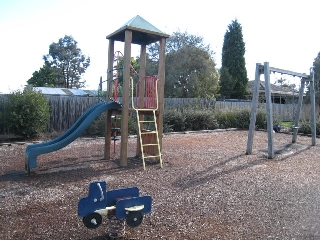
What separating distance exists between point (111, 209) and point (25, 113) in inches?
321

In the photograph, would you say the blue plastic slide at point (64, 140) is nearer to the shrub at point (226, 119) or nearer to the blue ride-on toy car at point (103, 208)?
the blue ride-on toy car at point (103, 208)

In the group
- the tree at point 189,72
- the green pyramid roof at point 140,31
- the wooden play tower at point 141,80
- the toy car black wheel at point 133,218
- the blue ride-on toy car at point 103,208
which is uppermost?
the tree at point 189,72

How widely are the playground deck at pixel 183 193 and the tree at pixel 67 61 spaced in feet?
124

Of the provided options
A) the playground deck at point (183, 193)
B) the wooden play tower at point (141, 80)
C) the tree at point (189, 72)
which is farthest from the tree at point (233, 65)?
the wooden play tower at point (141, 80)

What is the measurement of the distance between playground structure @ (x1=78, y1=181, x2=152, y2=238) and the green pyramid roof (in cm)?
414

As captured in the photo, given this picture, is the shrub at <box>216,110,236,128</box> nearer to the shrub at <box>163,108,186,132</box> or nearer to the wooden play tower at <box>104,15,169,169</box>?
the shrub at <box>163,108,186,132</box>

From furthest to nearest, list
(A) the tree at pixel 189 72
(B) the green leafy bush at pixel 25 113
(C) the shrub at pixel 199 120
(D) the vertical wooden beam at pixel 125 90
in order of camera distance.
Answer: (A) the tree at pixel 189 72 → (C) the shrub at pixel 199 120 → (B) the green leafy bush at pixel 25 113 → (D) the vertical wooden beam at pixel 125 90

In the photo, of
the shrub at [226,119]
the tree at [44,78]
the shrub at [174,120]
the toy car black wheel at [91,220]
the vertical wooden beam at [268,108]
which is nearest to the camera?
the toy car black wheel at [91,220]

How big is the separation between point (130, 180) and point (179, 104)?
10.8 metres

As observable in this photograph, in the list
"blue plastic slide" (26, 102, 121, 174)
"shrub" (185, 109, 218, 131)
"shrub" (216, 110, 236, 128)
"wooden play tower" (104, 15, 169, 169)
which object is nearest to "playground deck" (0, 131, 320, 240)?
"blue plastic slide" (26, 102, 121, 174)

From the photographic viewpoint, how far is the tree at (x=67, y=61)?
139 ft

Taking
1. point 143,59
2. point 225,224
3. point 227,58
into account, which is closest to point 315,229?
point 225,224

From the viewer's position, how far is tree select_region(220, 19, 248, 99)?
3112cm

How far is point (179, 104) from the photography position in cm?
1544
